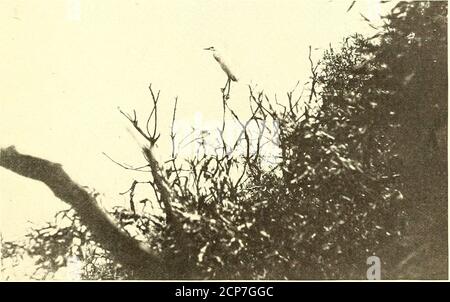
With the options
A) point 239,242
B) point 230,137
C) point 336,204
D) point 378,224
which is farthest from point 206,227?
point 378,224

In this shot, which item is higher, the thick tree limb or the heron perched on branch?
the heron perched on branch

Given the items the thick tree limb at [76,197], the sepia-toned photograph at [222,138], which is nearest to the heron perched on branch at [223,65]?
the sepia-toned photograph at [222,138]

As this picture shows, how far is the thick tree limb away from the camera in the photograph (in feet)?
5.99

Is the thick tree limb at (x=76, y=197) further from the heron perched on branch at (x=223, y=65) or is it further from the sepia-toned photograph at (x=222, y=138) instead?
the heron perched on branch at (x=223, y=65)

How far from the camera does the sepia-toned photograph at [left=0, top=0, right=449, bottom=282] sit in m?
1.81

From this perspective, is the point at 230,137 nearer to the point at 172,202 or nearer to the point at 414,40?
the point at 172,202

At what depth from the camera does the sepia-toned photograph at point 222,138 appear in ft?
5.95

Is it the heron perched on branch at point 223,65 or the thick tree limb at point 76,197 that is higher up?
the heron perched on branch at point 223,65

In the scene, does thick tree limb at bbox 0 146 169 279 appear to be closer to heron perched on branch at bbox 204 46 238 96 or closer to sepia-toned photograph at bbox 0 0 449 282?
sepia-toned photograph at bbox 0 0 449 282

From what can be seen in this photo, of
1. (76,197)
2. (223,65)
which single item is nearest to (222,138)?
(223,65)

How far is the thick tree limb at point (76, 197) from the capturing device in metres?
1.83

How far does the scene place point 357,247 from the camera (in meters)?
1.81

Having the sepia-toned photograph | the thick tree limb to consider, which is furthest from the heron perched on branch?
the thick tree limb
